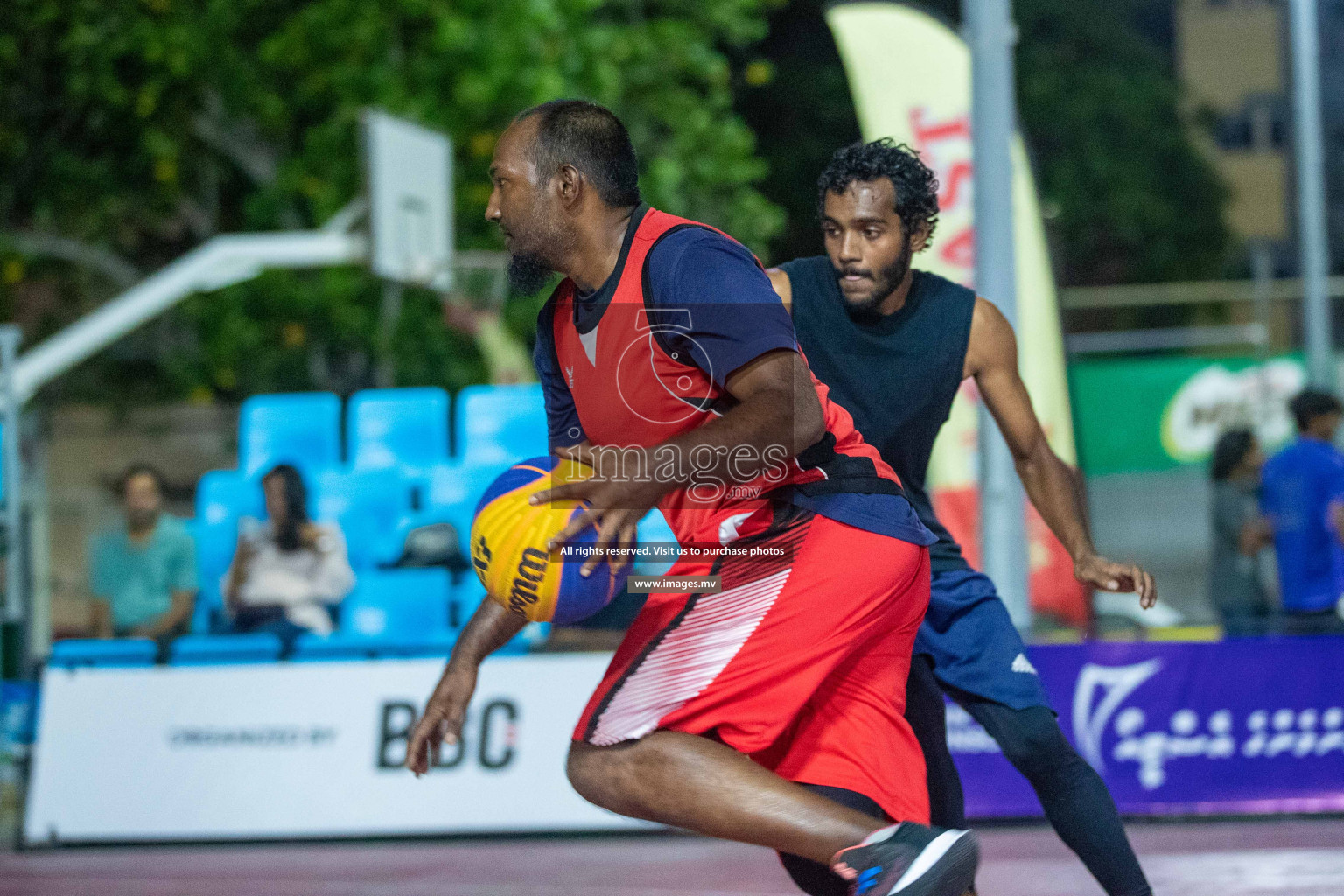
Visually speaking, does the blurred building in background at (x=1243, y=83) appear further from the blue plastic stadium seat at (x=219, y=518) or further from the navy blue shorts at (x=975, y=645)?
the navy blue shorts at (x=975, y=645)

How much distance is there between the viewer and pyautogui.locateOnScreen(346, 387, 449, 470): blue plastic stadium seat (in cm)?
962

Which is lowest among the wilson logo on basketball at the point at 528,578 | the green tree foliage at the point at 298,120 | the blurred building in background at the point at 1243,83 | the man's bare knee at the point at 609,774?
the man's bare knee at the point at 609,774

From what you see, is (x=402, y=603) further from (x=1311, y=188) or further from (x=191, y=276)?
(x=1311, y=188)

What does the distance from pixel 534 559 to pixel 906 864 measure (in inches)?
31.5

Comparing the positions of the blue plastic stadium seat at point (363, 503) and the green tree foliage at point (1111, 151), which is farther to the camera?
the green tree foliage at point (1111, 151)

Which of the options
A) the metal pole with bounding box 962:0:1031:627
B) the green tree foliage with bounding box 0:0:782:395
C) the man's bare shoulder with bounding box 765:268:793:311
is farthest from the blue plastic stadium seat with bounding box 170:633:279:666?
the green tree foliage with bounding box 0:0:782:395

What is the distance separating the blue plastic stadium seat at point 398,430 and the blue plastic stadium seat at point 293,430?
0.17m

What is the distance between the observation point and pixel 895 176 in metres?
3.19

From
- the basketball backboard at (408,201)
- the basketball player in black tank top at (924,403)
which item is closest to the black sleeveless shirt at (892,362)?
the basketball player in black tank top at (924,403)

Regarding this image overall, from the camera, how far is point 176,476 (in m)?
16.1

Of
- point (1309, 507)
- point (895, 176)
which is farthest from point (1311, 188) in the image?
point (895, 176)

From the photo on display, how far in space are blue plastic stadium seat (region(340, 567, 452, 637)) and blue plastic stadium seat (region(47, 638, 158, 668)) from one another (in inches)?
47.7

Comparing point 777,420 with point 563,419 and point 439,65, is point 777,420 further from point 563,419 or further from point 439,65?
point 439,65

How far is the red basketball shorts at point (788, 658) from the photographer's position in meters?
2.52
